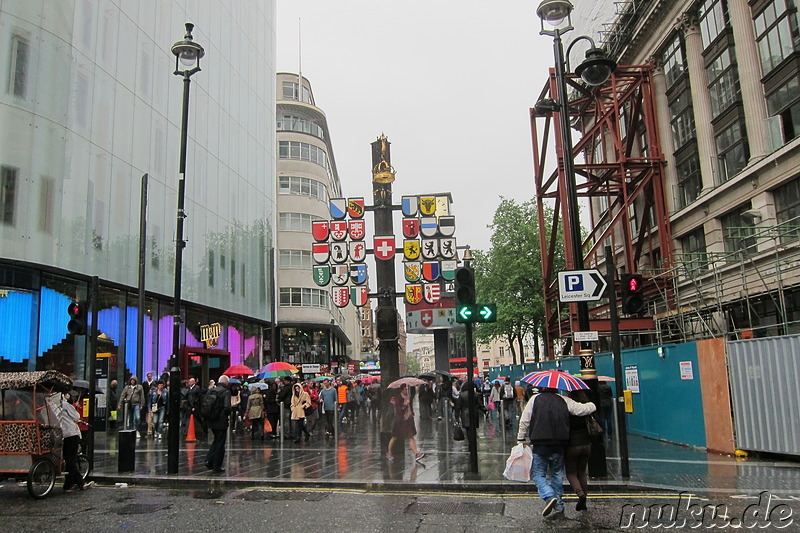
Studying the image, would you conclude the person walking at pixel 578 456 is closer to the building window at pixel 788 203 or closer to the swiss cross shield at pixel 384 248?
the swiss cross shield at pixel 384 248

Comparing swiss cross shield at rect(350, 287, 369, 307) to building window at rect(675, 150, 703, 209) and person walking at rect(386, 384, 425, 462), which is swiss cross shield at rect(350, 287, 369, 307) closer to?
person walking at rect(386, 384, 425, 462)

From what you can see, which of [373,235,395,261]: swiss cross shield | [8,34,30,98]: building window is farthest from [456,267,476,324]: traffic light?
[8,34,30,98]: building window

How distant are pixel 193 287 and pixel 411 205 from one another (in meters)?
17.9

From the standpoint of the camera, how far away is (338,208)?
16.4 metres

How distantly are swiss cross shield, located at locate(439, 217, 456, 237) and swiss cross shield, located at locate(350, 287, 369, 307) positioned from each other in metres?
2.52

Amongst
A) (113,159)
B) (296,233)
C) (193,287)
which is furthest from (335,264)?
(296,233)

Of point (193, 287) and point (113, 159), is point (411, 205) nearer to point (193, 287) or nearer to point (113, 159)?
point (113, 159)

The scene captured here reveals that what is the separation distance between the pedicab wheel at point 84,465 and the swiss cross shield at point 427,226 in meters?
9.12

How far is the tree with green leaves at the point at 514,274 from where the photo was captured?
42312 mm

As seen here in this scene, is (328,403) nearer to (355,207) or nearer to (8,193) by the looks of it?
(355,207)

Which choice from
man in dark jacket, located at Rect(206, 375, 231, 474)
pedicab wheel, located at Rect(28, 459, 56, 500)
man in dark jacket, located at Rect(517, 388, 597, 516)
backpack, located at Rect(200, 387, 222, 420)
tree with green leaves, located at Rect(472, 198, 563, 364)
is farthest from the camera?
tree with green leaves, located at Rect(472, 198, 563, 364)

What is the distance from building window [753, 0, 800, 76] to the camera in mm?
20078

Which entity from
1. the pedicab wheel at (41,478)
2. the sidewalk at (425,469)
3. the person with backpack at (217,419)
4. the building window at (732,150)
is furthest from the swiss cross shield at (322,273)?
the building window at (732,150)

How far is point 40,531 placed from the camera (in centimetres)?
732
